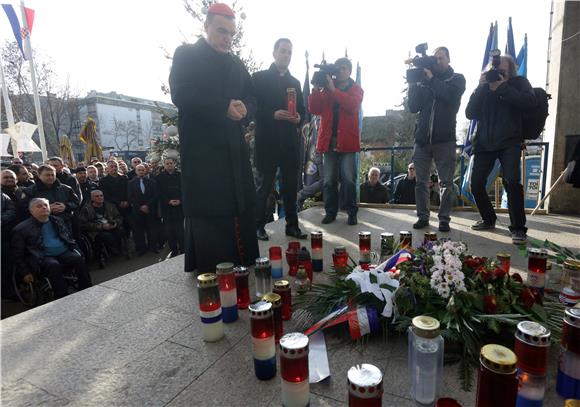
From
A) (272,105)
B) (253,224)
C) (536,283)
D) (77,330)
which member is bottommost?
(77,330)

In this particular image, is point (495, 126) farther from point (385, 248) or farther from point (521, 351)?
point (521, 351)

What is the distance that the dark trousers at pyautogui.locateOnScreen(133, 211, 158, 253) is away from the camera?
21.7 feet

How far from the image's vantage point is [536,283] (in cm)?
209

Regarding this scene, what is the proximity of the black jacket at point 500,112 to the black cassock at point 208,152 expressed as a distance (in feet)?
8.89

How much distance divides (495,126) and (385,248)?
1993 mm

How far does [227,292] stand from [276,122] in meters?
2.32

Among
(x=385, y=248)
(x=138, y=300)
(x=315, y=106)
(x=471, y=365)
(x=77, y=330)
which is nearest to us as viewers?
(x=471, y=365)

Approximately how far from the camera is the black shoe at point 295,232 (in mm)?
3949

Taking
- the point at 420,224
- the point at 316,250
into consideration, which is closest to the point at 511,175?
the point at 420,224

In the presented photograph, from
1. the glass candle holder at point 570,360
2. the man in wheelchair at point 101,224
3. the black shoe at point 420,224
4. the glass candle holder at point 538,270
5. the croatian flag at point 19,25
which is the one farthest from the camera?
the croatian flag at point 19,25

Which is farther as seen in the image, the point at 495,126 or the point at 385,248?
the point at 495,126

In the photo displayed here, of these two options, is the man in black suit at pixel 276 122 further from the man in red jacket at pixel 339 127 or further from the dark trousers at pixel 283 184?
the man in red jacket at pixel 339 127

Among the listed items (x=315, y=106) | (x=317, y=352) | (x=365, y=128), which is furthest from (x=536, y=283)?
(x=365, y=128)

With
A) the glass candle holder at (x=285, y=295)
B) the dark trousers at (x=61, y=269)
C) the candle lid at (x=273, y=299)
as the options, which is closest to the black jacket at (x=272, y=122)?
the glass candle holder at (x=285, y=295)
